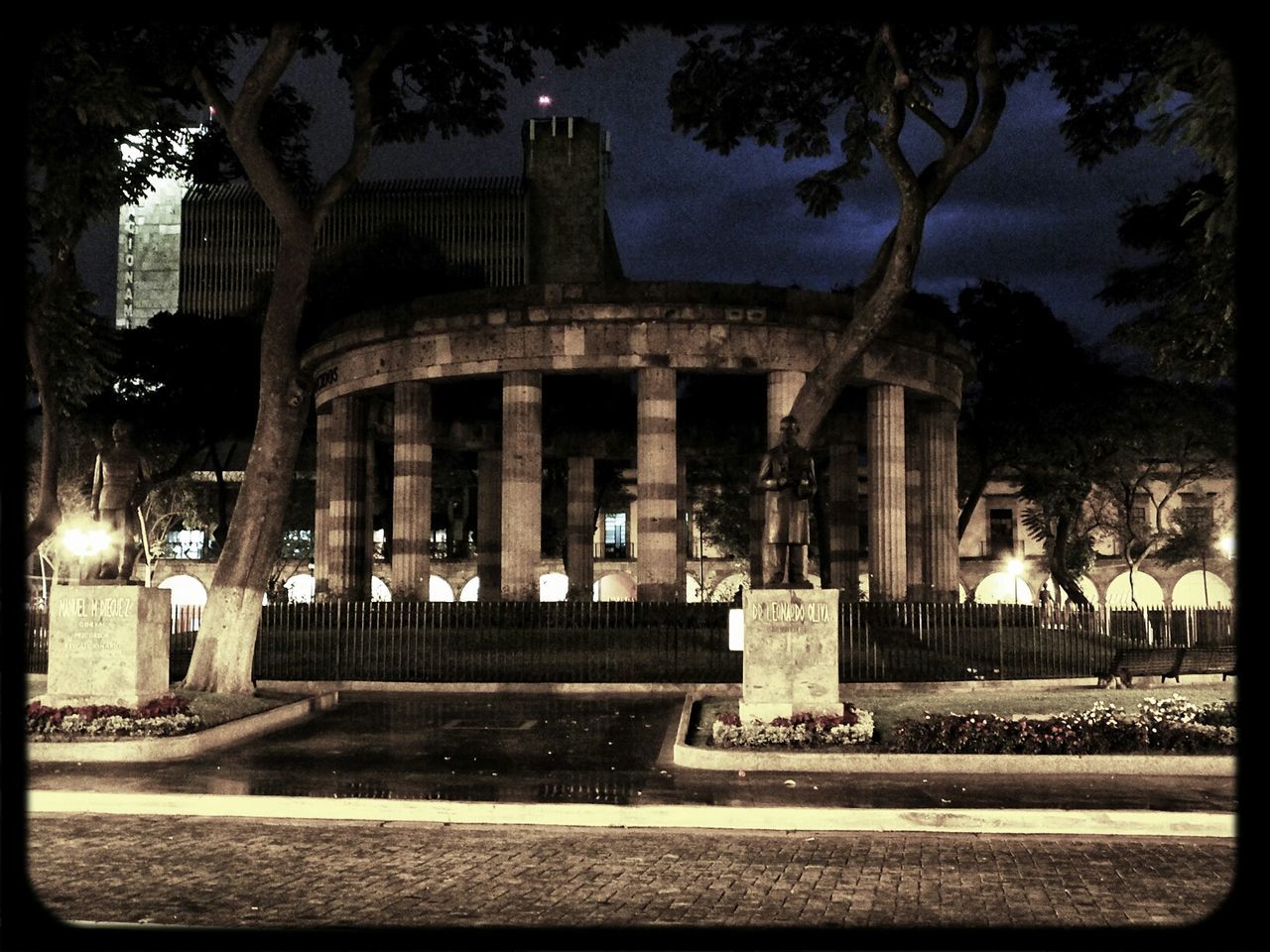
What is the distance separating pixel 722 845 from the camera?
10695 millimetres

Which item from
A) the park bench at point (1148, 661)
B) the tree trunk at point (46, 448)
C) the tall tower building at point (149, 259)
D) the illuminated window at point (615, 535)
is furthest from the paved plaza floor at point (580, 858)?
the tall tower building at point (149, 259)

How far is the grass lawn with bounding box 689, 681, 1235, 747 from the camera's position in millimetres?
18359

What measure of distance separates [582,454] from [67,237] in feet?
76.5

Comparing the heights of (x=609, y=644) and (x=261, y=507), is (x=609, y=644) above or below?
below

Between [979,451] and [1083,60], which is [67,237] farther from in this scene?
[979,451]

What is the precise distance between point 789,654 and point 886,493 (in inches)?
630

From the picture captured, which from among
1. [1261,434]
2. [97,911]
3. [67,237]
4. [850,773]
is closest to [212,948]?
[97,911]

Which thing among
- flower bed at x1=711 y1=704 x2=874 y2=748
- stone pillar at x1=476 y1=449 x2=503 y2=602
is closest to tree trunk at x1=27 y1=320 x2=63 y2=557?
flower bed at x1=711 y1=704 x2=874 y2=748

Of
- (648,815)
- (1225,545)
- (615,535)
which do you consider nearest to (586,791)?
(648,815)

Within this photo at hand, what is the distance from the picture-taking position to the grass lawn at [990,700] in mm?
18359

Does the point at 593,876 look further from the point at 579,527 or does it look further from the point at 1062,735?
the point at 579,527

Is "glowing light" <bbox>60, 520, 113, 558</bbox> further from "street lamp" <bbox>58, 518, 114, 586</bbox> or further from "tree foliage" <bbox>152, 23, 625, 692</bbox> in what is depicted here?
"tree foliage" <bbox>152, 23, 625, 692</bbox>

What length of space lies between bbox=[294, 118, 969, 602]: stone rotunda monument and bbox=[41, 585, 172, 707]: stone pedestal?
42.3ft

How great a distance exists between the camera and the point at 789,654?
16766mm
